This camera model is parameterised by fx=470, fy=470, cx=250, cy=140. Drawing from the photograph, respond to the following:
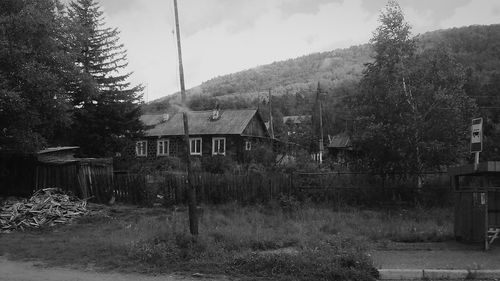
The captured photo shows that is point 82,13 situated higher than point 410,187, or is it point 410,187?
point 82,13

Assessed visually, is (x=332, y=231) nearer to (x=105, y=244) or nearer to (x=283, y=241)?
(x=283, y=241)

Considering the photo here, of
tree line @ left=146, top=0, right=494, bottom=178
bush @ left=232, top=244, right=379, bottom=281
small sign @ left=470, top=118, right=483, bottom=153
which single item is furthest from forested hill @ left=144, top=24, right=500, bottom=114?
bush @ left=232, top=244, right=379, bottom=281

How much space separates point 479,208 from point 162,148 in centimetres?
4108

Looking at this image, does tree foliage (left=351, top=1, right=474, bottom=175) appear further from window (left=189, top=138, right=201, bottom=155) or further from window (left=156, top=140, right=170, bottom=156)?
window (left=156, top=140, right=170, bottom=156)

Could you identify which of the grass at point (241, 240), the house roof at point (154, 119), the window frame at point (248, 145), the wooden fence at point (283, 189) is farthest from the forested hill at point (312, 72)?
the grass at point (241, 240)

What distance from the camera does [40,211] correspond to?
18.0m

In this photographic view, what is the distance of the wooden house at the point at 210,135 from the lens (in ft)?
154

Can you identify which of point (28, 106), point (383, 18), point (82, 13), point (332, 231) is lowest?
point (332, 231)

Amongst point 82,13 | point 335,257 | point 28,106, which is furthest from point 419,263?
point 82,13

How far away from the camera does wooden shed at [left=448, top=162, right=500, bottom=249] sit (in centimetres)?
1212

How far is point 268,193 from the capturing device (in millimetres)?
21203

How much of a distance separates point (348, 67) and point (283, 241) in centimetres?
9903

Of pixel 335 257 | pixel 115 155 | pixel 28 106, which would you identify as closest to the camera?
pixel 335 257

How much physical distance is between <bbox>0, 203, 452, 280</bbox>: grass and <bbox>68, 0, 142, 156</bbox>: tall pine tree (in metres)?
15.3
